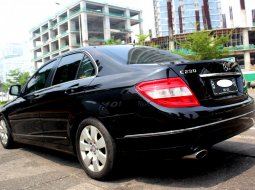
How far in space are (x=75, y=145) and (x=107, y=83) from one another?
86cm

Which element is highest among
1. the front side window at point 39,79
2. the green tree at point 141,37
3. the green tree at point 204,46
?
the green tree at point 141,37

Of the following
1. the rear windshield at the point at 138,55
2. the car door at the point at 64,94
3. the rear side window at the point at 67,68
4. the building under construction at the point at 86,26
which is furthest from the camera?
the building under construction at the point at 86,26

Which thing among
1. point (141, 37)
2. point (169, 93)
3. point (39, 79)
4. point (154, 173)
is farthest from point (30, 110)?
point (141, 37)

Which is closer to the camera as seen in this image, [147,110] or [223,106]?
[147,110]

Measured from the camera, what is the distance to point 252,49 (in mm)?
64438

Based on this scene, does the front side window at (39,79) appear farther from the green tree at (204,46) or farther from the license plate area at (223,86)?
the green tree at (204,46)

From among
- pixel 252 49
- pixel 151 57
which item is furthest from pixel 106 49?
pixel 252 49

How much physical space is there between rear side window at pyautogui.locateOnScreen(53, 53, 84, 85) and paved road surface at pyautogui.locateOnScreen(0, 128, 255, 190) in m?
1.11

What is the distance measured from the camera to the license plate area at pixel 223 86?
2.94 metres

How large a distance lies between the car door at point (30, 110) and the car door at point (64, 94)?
0.75 ft

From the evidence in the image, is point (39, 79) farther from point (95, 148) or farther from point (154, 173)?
point (154, 173)

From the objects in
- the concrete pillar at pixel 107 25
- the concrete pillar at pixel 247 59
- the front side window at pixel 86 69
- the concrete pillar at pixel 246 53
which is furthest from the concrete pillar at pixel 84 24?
the front side window at pixel 86 69

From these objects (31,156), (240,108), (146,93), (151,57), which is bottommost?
(31,156)

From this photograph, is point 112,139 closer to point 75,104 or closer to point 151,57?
point 75,104
